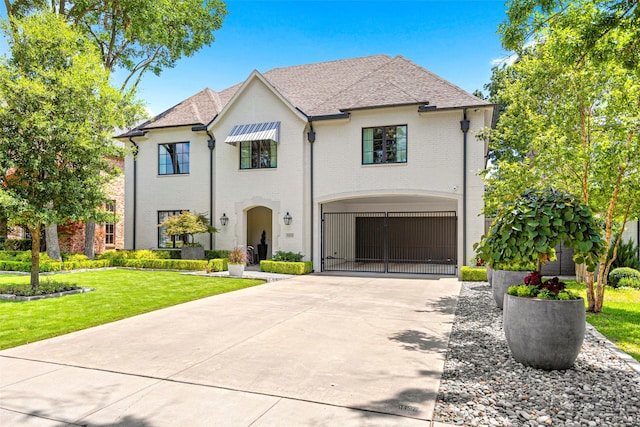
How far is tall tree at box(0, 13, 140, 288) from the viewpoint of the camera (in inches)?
375

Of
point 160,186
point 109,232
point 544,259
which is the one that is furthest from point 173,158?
point 544,259

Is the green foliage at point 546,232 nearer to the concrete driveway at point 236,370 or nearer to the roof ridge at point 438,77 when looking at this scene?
the concrete driveway at point 236,370

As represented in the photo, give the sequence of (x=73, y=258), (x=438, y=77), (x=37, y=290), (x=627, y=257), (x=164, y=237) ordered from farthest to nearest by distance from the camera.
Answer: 1. (x=164, y=237)
2. (x=73, y=258)
3. (x=438, y=77)
4. (x=627, y=257)
5. (x=37, y=290)

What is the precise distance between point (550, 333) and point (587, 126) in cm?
643

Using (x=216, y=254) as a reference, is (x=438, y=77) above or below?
above

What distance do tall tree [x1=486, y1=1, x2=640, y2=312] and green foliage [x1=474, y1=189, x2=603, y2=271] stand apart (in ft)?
5.26

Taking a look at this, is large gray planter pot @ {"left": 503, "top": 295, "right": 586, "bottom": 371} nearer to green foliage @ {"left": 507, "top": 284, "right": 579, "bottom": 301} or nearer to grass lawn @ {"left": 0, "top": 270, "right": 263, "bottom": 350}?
green foliage @ {"left": 507, "top": 284, "right": 579, "bottom": 301}

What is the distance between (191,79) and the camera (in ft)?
72.4

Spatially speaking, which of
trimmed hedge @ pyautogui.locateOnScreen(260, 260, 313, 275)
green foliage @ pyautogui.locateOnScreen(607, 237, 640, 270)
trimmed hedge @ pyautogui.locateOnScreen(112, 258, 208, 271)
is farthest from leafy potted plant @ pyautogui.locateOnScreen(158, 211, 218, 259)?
green foliage @ pyautogui.locateOnScreen(607, 237, 640, 270)

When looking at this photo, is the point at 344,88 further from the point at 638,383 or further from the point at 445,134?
the point at 638,383

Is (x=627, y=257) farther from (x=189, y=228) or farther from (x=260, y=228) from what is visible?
(x=189, y=228)

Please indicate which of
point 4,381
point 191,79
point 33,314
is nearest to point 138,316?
point 33,314

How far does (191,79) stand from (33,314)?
1677cm

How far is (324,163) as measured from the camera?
17.3m
